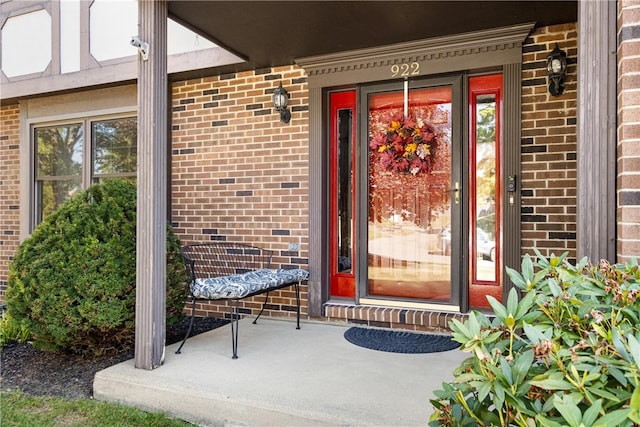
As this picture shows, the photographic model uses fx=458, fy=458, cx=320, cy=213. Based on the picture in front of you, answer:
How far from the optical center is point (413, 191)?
4090mm

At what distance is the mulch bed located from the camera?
2980 mm

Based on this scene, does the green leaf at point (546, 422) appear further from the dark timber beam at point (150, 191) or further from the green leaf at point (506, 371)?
the dark timber beam at point (150, 191)

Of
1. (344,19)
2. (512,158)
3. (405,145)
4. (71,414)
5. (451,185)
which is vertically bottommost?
(71,414)

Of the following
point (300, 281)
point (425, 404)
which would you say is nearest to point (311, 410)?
point (425, 404)

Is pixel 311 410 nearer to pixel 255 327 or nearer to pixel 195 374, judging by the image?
pixel 195 374

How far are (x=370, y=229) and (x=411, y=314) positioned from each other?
862 mm

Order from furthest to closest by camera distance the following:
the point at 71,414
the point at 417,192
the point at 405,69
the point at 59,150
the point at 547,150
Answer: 1. the point at 59,150
2. the point at 417,192
3. the point at 405,69
4. the point at 547,150
5. the point at 71,414

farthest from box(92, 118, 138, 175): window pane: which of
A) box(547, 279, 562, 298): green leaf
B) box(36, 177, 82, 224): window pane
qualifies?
box(547, 279, 562, 298): green leaf

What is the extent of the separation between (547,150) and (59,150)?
5.67 meters

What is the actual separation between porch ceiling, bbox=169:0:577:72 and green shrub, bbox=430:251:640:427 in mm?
2481

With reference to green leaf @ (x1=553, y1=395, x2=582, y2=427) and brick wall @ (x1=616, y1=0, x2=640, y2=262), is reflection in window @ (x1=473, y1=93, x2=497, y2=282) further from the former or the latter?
green leaf @ (x1=553, y1=395, x2=582, y2=427)

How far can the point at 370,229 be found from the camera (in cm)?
425

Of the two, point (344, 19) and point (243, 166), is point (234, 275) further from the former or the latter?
point (344, 19)

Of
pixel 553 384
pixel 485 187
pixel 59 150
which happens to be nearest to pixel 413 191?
pixel 485 187
